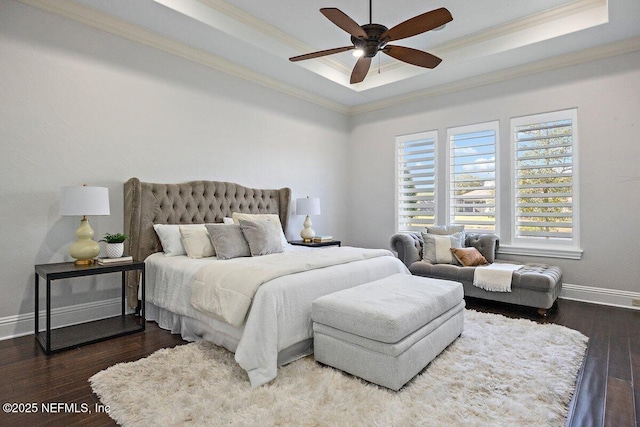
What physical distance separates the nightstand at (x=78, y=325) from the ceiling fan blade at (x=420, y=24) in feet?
9.90

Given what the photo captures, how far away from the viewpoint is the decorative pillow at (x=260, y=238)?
11.8ft

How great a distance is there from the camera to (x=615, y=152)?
4.09 m

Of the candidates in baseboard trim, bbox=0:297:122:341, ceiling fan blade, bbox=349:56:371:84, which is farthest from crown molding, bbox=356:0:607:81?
baseboard trim, bbox=0:297:122:341

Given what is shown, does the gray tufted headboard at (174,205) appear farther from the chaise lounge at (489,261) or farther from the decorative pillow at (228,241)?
the chaise lounge at (489,261)

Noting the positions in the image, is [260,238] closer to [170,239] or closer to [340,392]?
[170,239]

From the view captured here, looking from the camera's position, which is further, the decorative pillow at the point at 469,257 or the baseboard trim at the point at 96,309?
the decorative pillow at the point at 469,257

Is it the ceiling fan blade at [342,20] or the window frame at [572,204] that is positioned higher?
the ceiling fan blade at [342,20]

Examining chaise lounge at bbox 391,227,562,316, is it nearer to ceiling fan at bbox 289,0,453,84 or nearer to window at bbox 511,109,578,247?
window at bbox 511,109,578,247

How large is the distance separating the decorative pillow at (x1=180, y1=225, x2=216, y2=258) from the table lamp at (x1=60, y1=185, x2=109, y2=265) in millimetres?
759

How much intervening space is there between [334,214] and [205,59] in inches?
131

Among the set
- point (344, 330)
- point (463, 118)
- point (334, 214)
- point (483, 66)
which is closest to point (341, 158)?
point (334, 214)

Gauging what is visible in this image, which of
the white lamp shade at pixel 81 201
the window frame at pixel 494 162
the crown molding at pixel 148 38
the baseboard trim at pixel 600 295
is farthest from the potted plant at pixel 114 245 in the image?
the baseboard trim at pixel 600 295

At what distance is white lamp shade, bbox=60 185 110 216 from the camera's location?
2949 millimetres

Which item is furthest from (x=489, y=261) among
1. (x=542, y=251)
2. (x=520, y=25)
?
(x=520, y=25)
